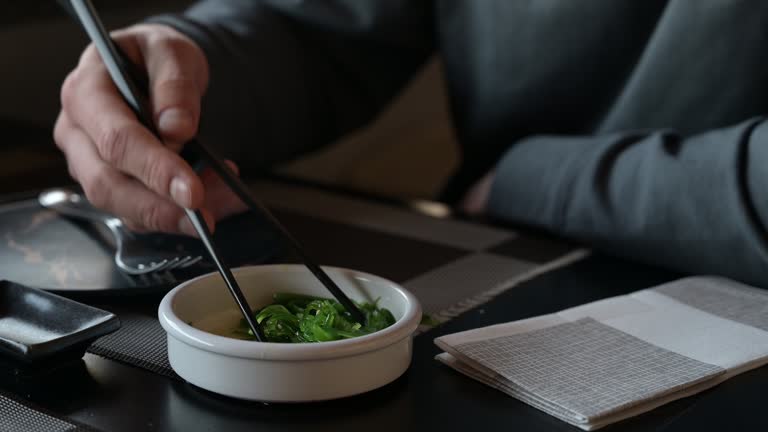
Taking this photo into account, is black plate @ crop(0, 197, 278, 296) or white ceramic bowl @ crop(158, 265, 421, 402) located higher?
white ceramic bowl @ crop(158, 265, 421, 402)

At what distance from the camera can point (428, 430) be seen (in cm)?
50

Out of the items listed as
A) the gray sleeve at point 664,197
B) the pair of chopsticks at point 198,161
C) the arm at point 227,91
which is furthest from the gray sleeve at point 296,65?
the gray sleeve at point 664,197

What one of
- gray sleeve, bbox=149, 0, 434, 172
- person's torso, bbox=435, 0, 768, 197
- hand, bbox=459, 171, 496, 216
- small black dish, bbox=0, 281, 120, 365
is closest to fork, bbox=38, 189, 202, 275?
small black dish, bbox=0, 281, 120, 365

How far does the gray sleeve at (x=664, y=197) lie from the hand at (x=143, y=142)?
337 millimetres

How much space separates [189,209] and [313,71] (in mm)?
581

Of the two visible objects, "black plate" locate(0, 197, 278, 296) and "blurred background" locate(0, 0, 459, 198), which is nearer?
"black plate" locate(0, 197, 278, 296)

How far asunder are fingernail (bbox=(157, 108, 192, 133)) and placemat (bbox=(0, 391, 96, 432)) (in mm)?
289

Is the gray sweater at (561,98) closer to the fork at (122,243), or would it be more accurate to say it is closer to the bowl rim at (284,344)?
Answer: the fork at (122,243)

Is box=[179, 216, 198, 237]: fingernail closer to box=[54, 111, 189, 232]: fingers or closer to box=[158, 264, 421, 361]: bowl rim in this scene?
box=[54, 111, 189, 232]: fingers

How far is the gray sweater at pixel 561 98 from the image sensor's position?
32.3 inches

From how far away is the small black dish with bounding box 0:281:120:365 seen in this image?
54cm

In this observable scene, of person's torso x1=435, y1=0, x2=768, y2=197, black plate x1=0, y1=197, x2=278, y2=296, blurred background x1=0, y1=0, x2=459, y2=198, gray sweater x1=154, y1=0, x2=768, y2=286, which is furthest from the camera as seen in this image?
blurred background x1=0, y1=0, x2=459, y2=198

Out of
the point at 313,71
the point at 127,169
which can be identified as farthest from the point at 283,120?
the point at 127,169

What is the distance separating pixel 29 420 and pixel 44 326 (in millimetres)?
98
